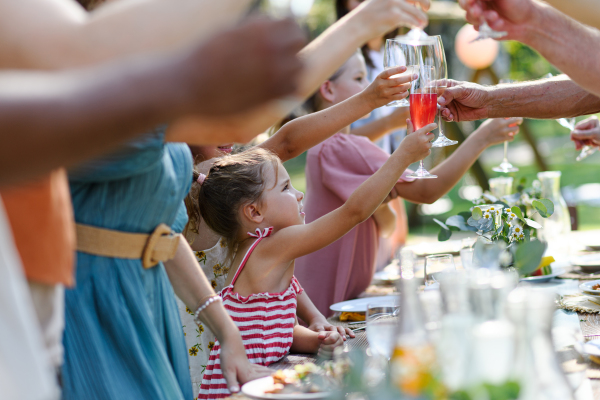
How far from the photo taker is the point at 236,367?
1334 mm

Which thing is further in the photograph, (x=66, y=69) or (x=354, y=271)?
(x=354, y=271)

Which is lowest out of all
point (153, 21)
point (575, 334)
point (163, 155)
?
point (575, 334)

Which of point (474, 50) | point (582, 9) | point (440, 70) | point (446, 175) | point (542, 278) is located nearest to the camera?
point (582, 9)

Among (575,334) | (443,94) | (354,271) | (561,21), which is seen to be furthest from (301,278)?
(561,21)

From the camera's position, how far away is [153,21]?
85 centimetres

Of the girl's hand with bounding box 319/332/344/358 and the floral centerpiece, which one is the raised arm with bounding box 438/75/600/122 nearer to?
the floral centerpiece

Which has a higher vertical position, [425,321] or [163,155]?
[163,155]

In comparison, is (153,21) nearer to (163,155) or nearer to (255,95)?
(255,95)

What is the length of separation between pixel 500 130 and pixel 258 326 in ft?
4.41

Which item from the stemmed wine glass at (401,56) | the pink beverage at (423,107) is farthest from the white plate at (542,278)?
the stemmed wine glass at (401,56)

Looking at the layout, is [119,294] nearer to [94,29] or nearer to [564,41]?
[94,29]

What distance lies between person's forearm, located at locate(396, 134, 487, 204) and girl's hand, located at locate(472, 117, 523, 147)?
4 cm

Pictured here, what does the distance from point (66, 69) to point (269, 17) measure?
11.7 inches

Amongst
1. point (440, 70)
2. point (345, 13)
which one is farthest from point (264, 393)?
point (345, 13)
